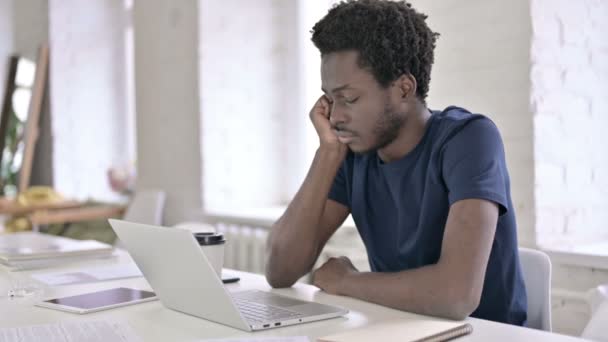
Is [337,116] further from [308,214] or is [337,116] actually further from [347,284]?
[347,284]

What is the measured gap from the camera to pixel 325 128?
5.66ft

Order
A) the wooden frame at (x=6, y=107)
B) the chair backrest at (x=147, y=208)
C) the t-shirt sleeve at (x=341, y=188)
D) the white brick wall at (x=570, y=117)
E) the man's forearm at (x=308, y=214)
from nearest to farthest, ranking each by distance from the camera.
A: the man's forearm at (x=308, y=214), the t-shirt sleeve at (x=341, y=188), the white brick wall at (x=570, y=117), the chair backrest at (x=147, y=208), the wooden frame at (x=6, y=107)

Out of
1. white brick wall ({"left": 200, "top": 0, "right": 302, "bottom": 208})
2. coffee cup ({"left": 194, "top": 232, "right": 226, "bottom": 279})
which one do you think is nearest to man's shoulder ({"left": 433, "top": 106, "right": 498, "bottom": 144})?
coffee cup ({"left": 194, "top": 232, "right": 226, "bottom": 279})

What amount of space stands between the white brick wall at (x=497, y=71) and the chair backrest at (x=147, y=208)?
1.55 meters

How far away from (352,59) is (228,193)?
198cm

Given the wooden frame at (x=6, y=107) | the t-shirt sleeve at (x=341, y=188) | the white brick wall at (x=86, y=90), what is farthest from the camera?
the wooden frame at (x=6, y=107)

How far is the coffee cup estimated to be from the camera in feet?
4.88

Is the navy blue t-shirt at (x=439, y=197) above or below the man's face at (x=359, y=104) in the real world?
below

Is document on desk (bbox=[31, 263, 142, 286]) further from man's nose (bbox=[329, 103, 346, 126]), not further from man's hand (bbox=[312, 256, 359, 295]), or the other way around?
man's nose (bbox=[329, 103, 346, 126])

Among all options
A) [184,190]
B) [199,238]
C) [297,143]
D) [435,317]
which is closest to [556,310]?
[435,317]

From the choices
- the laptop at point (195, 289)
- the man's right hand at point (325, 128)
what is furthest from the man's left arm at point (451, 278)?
the man's right hand at point (325, 128)

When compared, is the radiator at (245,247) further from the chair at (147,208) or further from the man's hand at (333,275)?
the man's hand at (333,275)

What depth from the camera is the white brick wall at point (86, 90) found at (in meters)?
4.66

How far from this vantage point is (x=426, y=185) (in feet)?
5.01
